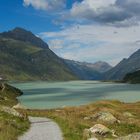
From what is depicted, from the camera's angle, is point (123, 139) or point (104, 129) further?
point (104, 129)

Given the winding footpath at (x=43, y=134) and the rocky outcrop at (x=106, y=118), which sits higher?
the winding footpath at (x=43, y=134)

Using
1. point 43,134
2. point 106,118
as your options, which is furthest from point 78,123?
point 106,118

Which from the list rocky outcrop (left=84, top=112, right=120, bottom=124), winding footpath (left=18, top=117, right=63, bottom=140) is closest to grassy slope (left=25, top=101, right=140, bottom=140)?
winding footpath (left=18, top=117, right=63, bottom=140)

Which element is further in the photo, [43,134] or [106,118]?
[106,118]

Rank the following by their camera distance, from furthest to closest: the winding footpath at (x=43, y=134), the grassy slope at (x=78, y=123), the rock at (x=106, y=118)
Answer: the rock at (x=106, y=118) < the grassy slope at (x=78, y=123) < the winding footpath at (x=43, y=134)

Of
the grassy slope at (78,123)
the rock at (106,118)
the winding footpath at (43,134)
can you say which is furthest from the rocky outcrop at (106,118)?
the winding footpath at (43,134)

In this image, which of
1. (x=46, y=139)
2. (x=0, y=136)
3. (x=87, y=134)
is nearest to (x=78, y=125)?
(x=87, y=134)

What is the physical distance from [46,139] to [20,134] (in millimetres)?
4233

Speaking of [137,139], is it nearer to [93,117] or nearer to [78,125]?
[78,125]

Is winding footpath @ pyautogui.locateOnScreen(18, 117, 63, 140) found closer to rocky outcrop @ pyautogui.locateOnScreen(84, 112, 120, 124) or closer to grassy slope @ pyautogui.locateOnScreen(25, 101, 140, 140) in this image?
grassy slope @ pyautogui.locateOnScreen(25, 101, 140, 140)

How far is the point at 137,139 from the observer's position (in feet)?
69.9

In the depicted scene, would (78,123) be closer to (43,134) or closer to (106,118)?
(43,134)

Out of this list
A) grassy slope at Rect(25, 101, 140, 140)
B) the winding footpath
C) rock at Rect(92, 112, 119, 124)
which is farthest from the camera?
rock at Rect(92, 112, 119, 124)

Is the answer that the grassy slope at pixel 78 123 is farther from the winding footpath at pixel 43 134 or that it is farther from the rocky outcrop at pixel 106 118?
the rocky outcrop at pixel 106 118
